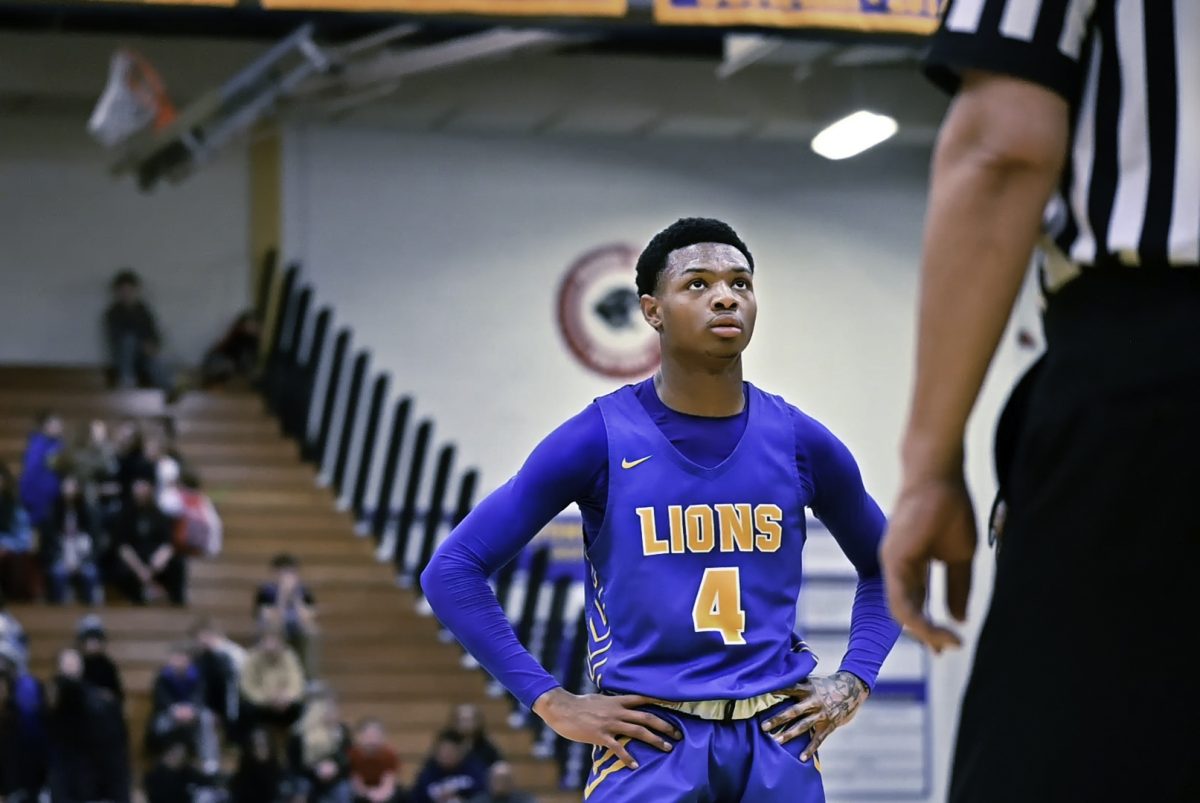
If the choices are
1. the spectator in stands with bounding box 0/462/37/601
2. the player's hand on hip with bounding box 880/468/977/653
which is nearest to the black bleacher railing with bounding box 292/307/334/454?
the spectator in stands with bounding box 0/462/37/601

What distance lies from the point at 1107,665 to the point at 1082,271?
0.45 meters

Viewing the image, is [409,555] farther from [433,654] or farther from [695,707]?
[695,707]

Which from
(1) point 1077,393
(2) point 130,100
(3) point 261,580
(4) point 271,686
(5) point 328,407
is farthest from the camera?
(5) point 328,407

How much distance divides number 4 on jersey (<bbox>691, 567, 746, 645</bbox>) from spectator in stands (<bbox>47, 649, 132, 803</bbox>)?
11479mm

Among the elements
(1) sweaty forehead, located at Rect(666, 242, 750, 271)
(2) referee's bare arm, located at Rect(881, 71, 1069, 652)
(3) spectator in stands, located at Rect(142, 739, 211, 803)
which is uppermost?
(1) sweaty forehead, located at Rect(666, 242, 750, 271)

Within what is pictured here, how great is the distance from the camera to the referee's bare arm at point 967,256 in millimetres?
2252

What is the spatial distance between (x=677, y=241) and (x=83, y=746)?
1140 cm

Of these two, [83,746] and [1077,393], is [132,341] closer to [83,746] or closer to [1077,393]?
[83,746]

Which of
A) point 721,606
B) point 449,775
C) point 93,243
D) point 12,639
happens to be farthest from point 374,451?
point 721,606

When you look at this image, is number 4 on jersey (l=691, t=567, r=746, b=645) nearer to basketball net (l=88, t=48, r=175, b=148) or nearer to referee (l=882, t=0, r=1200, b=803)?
referee (l=882, t=0, r=1200, b=803)

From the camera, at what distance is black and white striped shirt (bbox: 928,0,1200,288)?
2.27 metres

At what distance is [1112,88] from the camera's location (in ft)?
7.60

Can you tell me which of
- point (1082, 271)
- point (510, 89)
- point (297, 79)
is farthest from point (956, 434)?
point (510, 89)

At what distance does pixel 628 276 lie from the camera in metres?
22.1
